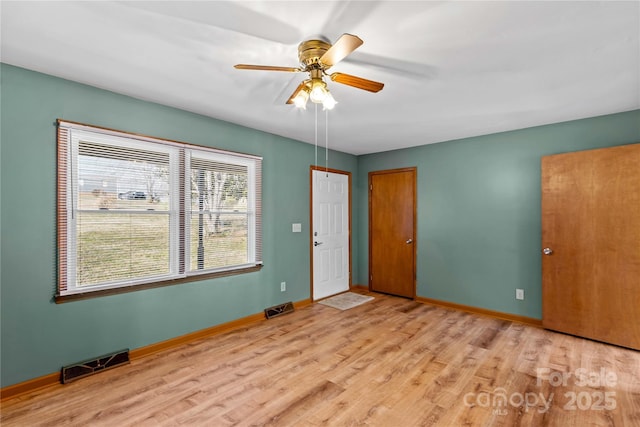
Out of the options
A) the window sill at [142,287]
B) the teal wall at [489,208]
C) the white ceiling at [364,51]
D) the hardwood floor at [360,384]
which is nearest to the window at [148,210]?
the window sill at [142,287]

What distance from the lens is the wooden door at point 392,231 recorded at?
470cm

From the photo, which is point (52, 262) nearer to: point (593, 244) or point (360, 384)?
point (360, 384)

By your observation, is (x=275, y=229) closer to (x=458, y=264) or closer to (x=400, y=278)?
(x=400, y=278)

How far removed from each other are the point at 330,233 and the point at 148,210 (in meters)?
2.73

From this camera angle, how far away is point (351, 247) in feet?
17.3

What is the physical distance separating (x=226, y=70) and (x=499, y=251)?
3.78m

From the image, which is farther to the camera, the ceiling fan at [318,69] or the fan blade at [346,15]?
the ceiling fan at [318,69]

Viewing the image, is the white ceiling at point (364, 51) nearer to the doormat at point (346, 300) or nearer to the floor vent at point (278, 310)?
the floor vent at point (278, 310)

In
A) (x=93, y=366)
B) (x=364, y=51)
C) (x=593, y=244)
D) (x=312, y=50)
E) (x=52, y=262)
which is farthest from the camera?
(x=593, y=244)

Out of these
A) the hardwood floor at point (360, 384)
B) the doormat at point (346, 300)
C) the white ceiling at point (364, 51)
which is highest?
the white ceiling at point (364, 51)

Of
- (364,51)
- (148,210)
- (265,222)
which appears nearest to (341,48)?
(364,51)

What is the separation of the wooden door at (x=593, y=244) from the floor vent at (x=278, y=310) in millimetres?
3068

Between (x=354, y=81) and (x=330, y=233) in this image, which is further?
(x=330, y=233)

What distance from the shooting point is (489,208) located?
393 centimetres
